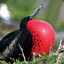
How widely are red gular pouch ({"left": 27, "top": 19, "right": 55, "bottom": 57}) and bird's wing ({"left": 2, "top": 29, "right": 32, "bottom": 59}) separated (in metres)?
0.07

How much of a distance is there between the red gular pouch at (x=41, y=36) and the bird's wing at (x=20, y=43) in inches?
2.7

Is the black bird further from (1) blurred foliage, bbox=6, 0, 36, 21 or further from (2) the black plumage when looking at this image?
(1) blurred foliage, bbox=6, 0, 36, 21

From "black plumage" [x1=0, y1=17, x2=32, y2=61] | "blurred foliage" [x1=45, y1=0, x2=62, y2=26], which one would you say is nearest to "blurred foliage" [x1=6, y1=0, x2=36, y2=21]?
"blurred foliage" [x1=45, y1=0, x2=62, y2=26]

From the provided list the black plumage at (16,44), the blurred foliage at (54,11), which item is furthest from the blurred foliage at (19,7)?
the black plumage at (16,44)

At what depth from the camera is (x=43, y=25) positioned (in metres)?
3.98

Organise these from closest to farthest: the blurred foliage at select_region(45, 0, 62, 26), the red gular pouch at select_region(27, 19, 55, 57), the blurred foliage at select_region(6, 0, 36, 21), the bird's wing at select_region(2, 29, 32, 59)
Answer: the red gular pouch at select_region(27, 19, 55, 57), the bird's wing at select_region(2, 29, 32, 59), the blurred foliage at select_region(45, 0, 62, 26), the blurred foliage at select_region(6, 0, 36, 21)

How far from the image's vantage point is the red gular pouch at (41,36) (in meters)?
3.91

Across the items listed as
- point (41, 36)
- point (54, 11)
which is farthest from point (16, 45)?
point (54, 11)

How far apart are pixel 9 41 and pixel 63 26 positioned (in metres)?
8.00

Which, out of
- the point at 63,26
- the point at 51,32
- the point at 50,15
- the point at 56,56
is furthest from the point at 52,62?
the point at 63,26

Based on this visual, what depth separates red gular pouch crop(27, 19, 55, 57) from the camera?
3905mm

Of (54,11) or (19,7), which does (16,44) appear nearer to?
(54,11)

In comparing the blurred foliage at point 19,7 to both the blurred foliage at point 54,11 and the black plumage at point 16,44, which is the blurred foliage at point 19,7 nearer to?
the blurred foliage at point 54,11

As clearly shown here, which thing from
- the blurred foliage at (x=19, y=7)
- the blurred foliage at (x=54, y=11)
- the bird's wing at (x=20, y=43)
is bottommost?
the bird's wing at (x=20, y=43)
